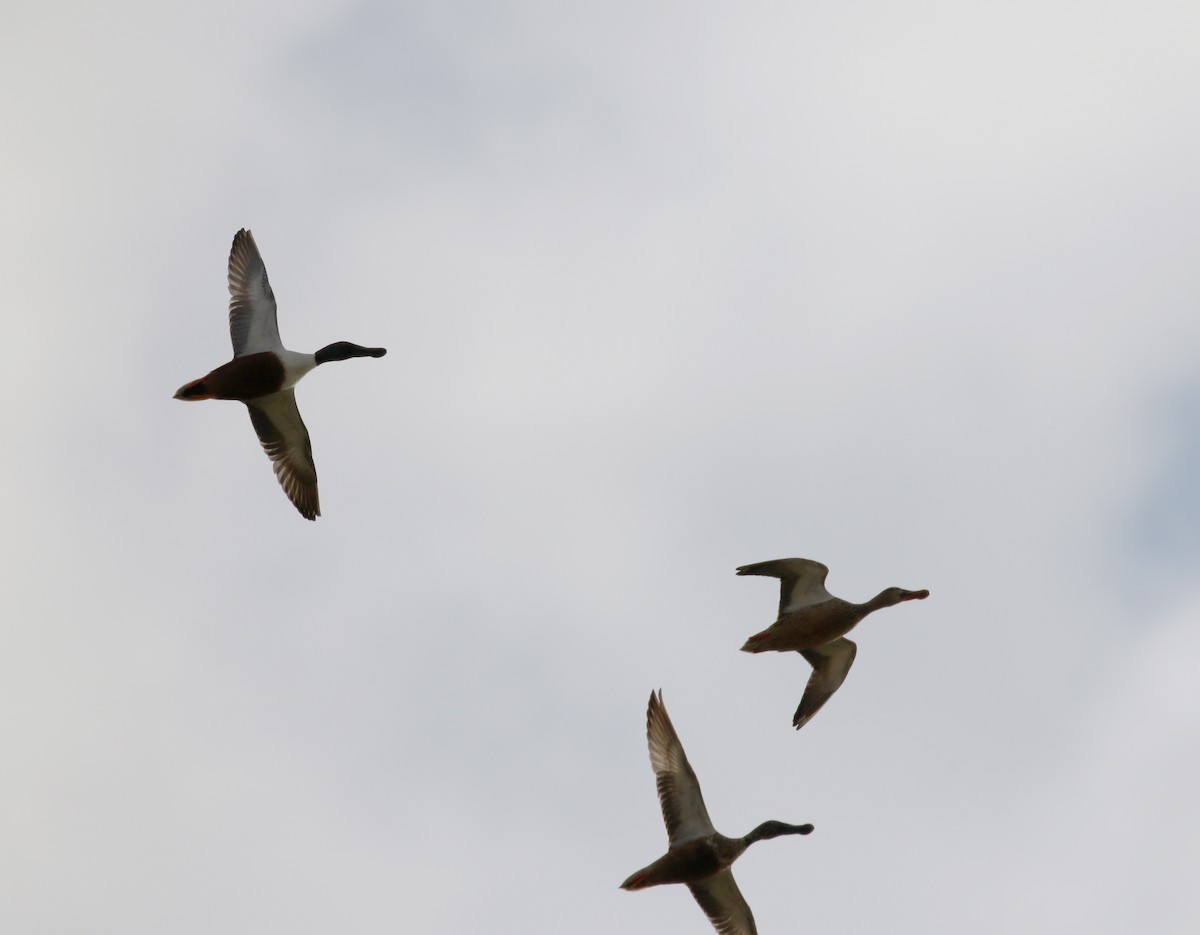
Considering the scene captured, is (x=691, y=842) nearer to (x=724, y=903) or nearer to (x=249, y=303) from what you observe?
(x=724, y=903)

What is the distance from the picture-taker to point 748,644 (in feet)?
70.5

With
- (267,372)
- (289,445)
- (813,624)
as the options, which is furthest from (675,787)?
(267,372)

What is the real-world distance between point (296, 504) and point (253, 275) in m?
3.53

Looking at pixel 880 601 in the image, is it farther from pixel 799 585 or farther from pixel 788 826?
pixel 788 826

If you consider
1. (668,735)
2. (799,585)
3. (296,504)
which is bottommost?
(668,735)

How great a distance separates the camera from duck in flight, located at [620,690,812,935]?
2070cm

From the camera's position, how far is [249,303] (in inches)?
877

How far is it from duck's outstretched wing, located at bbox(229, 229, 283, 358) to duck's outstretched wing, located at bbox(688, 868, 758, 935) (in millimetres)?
10022

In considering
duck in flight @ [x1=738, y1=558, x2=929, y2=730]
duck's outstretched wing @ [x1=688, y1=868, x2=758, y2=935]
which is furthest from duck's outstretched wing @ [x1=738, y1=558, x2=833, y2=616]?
duck's outstretched wing @ [x1=688, y1=868, x2=758, y2=935]

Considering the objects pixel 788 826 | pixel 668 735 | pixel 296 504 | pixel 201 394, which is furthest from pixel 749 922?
pixel 201 394

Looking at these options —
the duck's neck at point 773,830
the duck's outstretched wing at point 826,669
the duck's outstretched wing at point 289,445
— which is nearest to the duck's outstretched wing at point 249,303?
the duck's outstretched wing at point 289,445

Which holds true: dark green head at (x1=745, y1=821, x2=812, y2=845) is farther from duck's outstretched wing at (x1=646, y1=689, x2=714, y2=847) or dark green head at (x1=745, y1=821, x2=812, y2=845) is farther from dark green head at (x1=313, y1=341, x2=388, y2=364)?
dark green head at (x1=313, y1=341, x2=388, y2=364)

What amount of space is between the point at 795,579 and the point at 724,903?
15.7ft

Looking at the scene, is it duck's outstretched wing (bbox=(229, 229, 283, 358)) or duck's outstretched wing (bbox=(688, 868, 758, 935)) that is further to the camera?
duck's outstretched wing (bbox=(229, 229, 283, 358))
